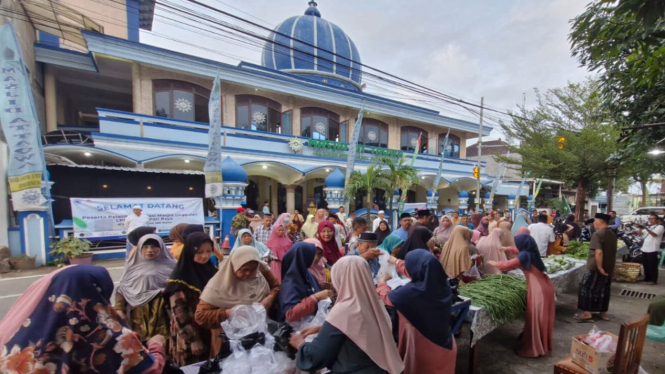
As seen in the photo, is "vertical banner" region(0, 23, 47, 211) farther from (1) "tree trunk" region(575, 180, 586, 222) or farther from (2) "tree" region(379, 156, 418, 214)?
(1) "tree trunk" region(575, 180, 586, 222)

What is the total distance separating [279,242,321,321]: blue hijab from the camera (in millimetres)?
2316

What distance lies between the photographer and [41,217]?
22.8ft

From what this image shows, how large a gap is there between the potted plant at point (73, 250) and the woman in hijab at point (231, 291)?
653cm

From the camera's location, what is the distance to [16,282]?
5.80m

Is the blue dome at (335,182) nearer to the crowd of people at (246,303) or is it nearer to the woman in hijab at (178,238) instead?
the crowd of people at (246,303)

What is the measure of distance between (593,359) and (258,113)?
1343 centimetres

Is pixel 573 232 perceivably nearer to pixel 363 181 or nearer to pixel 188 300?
pixel 363 181

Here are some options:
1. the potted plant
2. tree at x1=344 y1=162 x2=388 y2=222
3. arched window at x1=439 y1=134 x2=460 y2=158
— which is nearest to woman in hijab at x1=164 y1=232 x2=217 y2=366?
the potted plant

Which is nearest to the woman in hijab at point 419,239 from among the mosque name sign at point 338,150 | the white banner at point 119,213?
the white banner at point 119,213

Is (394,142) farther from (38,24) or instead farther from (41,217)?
(38,24)

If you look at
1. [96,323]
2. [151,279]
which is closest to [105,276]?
[96,323]

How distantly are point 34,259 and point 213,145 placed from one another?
482 cm

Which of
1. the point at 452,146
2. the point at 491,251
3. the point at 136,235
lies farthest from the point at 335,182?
the point at 452,146

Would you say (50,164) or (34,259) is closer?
(34,259)
